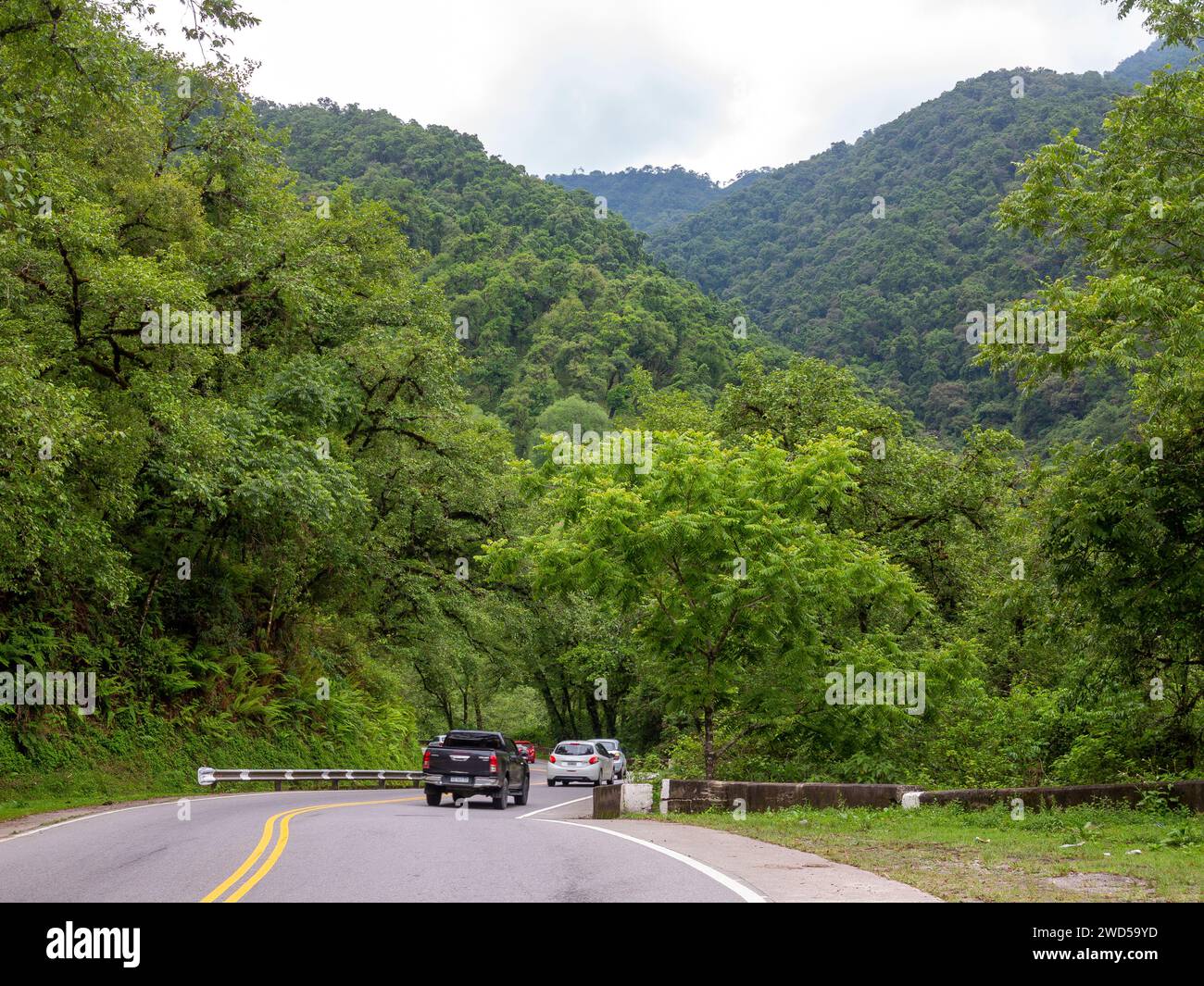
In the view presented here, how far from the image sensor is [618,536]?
62.3 feet

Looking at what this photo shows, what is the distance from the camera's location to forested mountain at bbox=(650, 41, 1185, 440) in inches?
3280

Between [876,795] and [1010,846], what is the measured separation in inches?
191

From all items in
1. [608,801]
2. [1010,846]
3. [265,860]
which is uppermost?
[265,860]

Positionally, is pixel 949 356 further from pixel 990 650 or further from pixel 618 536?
pixel 618 536

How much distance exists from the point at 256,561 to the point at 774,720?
1630 centimetres

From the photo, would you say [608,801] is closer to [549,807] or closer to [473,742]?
[473,742]

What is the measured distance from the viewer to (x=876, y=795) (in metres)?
16.1

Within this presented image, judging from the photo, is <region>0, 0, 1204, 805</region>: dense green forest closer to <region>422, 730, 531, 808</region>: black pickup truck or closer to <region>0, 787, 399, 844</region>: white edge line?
<region>0, 787, 399, 844</region>: white edge line

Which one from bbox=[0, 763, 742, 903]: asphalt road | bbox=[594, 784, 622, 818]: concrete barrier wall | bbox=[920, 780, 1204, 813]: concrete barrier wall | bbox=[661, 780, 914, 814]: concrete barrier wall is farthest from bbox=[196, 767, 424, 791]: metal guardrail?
bbox=[920, 780, 1204, 813]: concrete barrier wall

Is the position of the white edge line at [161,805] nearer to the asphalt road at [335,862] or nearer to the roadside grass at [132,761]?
the asphalt road at [335,862]

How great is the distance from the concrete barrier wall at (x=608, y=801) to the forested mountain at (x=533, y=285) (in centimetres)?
6383

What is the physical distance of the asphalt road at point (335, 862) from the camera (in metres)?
8.32

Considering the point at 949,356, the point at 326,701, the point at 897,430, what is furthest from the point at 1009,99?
the point at 326,701

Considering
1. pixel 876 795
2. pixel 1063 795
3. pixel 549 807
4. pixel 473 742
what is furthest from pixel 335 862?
pixel 549 807
